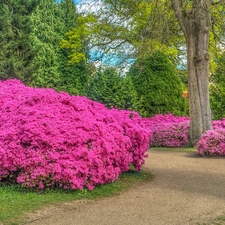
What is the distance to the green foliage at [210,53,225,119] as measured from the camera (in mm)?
17641

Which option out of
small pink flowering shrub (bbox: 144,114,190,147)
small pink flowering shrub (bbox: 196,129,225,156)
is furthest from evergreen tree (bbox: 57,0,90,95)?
small pink flowering shrub (bbox: 196,129,225,156)

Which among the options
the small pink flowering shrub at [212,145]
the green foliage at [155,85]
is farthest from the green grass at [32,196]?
the green foliage at [155,85]

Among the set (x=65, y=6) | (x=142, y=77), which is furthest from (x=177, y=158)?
(x=65, y=6)

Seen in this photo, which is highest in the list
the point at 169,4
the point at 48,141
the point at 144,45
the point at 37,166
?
the point at 169,4

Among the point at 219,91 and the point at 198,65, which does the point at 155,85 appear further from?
the point at 198,65

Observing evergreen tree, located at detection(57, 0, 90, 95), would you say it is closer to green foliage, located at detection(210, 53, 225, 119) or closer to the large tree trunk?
green foliage, located at detection(210, 53, 225, 119)

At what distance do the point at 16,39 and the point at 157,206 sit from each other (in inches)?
608

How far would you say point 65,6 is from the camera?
27.2 meters

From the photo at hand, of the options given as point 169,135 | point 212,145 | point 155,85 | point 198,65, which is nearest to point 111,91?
point 155,85

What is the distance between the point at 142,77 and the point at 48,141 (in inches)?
482

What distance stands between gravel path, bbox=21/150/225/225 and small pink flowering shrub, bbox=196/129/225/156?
280 cm

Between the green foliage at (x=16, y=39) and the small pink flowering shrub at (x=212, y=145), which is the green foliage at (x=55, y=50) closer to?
the green foliage at (x=16, y=39)

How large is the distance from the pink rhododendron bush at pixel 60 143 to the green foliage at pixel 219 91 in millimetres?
11308

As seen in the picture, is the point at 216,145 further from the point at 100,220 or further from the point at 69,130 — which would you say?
the point at 100,220
